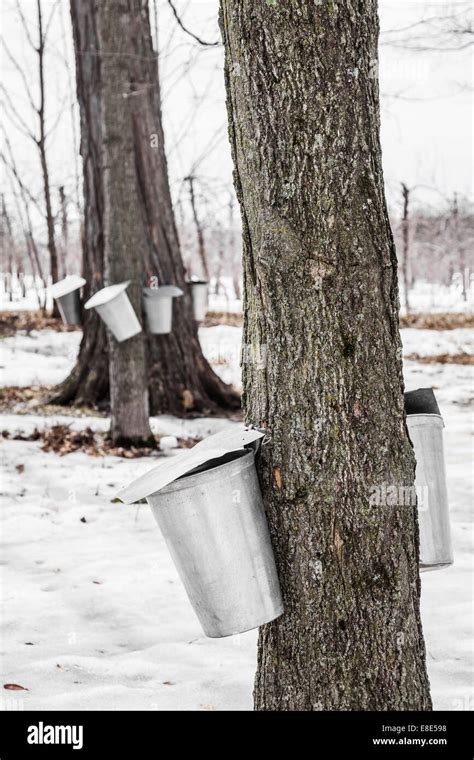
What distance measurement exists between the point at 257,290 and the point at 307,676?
2.74ft

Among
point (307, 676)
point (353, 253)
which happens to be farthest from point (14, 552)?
point (353, 253)

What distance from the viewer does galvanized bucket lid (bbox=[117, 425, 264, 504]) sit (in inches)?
57.6

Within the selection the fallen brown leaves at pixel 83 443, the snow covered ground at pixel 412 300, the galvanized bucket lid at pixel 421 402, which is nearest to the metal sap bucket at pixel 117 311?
the fallen brown leaves at pixel 83 443

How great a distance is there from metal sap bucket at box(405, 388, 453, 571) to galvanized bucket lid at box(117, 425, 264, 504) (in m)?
0.52

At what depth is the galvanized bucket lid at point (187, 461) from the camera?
4.80 ft

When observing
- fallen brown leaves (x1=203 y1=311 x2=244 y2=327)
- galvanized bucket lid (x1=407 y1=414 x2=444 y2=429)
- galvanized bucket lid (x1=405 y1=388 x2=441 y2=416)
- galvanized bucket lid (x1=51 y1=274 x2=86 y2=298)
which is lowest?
fallen brown leaves (x1=203 y1=311 x2=244 y2=327)

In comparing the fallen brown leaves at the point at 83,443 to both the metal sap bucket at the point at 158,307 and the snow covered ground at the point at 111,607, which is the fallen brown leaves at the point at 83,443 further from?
the metal sap bucket at the point at 158,307

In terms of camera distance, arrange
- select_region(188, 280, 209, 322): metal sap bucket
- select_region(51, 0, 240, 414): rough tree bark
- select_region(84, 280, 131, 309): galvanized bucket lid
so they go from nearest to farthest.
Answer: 1. select_region(84, 280, 131, 309): galvanized bucket lid
2. select_region(51, 0, 240, 414): rough tree bark
3. select_region(188, 280, 209, 322): metal sap bucket

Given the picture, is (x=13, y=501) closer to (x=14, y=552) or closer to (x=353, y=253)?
(x=14, y=552)

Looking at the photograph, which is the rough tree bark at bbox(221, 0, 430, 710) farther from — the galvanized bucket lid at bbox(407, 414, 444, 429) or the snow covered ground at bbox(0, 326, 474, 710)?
the snow covered ground at bbox(0, 326, 474, 710)

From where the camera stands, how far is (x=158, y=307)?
211 inches

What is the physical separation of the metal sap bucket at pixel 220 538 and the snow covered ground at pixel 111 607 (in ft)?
2.30

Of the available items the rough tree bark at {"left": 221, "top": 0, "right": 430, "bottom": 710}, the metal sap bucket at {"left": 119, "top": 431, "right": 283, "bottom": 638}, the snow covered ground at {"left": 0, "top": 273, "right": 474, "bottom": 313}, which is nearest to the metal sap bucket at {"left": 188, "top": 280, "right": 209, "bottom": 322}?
the rough tree bark at {"left": 221, "top": 0, "right": 430, "bottom": 710}

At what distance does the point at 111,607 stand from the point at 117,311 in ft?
7.35
